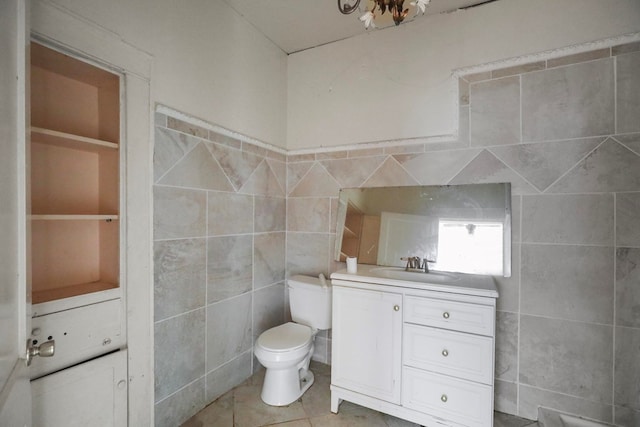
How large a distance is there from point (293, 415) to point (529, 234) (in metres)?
1.87

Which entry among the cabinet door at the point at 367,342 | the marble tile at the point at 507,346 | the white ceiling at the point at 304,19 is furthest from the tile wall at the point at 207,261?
the marble tile at the point at 507,346

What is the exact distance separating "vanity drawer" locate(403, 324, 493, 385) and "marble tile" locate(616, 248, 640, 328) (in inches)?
32.2

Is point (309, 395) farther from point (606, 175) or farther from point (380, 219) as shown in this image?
point (606, 175)

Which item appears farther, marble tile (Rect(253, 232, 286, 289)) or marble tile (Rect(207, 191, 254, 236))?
marble tile (Rect(253, 232, 286, 289))

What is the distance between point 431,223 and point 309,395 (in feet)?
4.88

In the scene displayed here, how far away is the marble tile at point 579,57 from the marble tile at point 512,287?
113 cm

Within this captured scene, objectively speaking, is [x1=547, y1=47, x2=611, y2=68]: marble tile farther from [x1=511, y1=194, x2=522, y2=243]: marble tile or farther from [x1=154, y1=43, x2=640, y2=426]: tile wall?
[x1=511, y1=194, x2=522, y2=243]: marble tile

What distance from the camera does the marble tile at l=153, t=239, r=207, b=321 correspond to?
1559 mm

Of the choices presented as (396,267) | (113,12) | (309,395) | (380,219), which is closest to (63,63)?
(113,12)

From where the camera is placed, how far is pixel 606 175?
5.35 ft

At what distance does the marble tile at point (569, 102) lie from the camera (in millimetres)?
1644

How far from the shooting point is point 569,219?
5.57 feet

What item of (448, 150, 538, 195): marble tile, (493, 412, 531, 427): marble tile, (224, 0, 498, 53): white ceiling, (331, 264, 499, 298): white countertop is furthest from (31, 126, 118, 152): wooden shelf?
(493, 412, 531, 427): marble tile

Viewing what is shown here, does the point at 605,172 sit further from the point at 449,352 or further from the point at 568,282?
the point at 449,352
